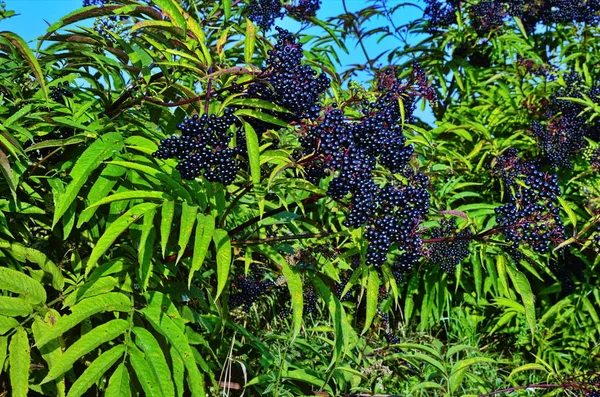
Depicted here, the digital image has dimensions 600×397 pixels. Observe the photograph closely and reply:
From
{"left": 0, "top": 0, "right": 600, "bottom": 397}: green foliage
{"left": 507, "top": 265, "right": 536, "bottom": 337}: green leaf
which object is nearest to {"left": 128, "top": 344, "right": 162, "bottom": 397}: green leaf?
{"left": 0, "top": 0, "right": 600, "bottom": 397}: green foliage

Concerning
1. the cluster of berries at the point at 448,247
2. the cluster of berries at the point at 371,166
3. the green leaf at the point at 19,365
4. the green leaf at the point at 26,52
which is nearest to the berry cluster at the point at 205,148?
the cluster of berries at the point at 371,166

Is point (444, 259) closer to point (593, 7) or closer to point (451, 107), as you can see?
point (451, 107)

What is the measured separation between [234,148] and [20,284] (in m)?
1.18

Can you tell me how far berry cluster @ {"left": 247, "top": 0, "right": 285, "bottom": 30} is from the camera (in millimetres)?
4954

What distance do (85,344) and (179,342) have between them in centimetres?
41

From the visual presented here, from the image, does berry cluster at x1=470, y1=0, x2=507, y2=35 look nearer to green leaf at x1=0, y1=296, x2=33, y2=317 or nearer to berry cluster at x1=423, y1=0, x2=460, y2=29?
berry cluster at x1=423, y1=0, x2=460, y2=29

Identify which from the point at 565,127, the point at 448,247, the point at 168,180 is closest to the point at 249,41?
the point at 168,180

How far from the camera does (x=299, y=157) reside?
305 cm

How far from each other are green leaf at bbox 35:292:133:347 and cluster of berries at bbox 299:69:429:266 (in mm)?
1001

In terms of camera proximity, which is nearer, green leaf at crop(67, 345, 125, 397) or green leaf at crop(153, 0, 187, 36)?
green leaf at crop(67, 345, 125, 397)

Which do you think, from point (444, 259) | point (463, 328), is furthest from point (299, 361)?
point (463, 328)

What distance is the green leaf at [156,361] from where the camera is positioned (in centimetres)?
289

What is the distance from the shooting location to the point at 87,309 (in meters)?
2.95

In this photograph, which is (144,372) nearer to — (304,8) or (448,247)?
(448,247)
